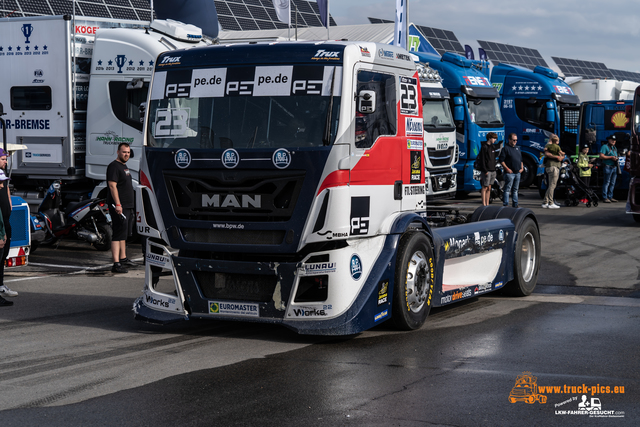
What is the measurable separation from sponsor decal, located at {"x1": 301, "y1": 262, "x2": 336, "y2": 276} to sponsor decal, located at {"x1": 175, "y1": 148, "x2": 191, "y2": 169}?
145cm

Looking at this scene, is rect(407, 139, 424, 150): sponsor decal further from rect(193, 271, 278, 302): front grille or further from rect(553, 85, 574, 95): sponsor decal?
rect(553, 85, 574, 95): sponsor decal

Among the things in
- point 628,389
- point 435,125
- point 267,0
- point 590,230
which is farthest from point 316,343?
point 267,0

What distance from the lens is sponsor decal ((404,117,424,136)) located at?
8.06 metres

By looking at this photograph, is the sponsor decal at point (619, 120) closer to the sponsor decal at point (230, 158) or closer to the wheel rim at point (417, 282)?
the wheel rim at point (417, 282)

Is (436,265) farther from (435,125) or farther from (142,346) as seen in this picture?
(435,125)

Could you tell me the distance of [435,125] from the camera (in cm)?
2000

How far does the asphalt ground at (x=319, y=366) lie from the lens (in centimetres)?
536

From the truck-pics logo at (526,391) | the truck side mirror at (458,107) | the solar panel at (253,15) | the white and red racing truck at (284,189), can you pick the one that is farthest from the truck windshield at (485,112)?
the truck-pics logo at (526,391)

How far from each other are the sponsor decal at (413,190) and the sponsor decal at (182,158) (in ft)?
7.00

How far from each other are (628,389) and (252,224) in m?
3.36

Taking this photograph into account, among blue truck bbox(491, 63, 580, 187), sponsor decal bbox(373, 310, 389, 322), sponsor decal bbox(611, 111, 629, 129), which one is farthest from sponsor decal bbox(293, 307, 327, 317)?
blue truck bbox(491, 63, 580, 187)

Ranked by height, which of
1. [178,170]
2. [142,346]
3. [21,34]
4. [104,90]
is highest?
[21,34]

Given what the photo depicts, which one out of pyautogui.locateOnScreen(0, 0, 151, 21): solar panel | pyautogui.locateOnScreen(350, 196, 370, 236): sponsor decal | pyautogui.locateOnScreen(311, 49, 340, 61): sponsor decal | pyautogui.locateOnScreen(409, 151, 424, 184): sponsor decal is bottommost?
pyautogui.locateOnScreen(350, 196, 370, 236): sponsor decal

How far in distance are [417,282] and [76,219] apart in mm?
8112
